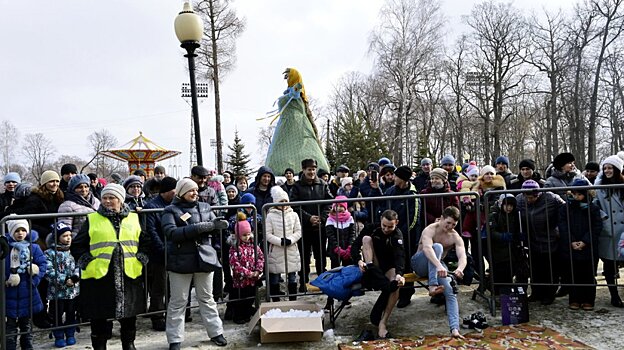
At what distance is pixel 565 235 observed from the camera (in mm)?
5695

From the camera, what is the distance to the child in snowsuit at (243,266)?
5.76 meters

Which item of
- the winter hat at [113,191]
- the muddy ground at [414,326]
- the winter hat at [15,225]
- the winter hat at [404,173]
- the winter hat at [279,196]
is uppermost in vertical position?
the winter hat at [404,173]

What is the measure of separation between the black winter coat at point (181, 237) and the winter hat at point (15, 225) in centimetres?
151

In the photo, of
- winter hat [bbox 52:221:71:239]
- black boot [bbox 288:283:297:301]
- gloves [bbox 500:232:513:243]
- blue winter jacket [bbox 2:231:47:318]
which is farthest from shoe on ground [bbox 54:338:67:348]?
gloves [bbox 500:232:513:243]

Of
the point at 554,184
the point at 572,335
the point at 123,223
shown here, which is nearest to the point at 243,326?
the point at 123,223

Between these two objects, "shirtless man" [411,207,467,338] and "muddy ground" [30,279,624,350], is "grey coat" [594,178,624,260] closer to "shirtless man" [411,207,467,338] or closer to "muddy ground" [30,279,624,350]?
"muddy ground" [30,279,624,350]

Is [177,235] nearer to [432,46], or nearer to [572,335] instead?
[572,335]

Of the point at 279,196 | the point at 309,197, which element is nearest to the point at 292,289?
the point at 279,196

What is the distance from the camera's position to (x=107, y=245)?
15.2ft

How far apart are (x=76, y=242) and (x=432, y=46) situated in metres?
32.0

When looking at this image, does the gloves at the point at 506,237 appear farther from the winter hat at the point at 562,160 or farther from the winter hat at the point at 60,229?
the winter hat at the point at 60,229

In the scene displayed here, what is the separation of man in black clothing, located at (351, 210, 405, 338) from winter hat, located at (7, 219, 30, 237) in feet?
11.5

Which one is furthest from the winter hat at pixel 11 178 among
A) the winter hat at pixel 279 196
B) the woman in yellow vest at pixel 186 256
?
the winter hat at pixel 279 196

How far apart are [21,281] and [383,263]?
3.75m
